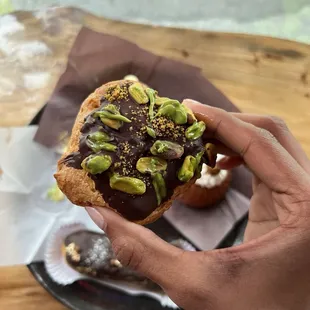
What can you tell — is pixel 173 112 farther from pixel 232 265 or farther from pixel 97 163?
pixel 232 265

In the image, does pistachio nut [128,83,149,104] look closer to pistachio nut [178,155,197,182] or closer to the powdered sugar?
pistachio nut [178,155,197,182]

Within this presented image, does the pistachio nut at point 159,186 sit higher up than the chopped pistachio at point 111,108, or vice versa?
the chopped pistachio at point 111,108

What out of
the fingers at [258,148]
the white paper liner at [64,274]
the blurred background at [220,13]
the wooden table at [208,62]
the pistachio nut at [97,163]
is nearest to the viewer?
the pistachio nut at [97,163]

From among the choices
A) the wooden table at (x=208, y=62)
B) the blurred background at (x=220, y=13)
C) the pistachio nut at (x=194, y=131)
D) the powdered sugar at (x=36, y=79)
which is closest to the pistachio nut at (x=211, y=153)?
the pistachio nut at (x=194, y=131)

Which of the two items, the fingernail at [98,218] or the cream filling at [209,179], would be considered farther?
the cream filling at [209,179]

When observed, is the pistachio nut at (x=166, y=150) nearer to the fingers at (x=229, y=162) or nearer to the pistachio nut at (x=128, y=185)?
the pistachio nut at (x=128, y=185)

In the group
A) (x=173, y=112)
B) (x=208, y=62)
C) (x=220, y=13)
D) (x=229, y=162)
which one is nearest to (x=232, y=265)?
(x=173, y=112)
